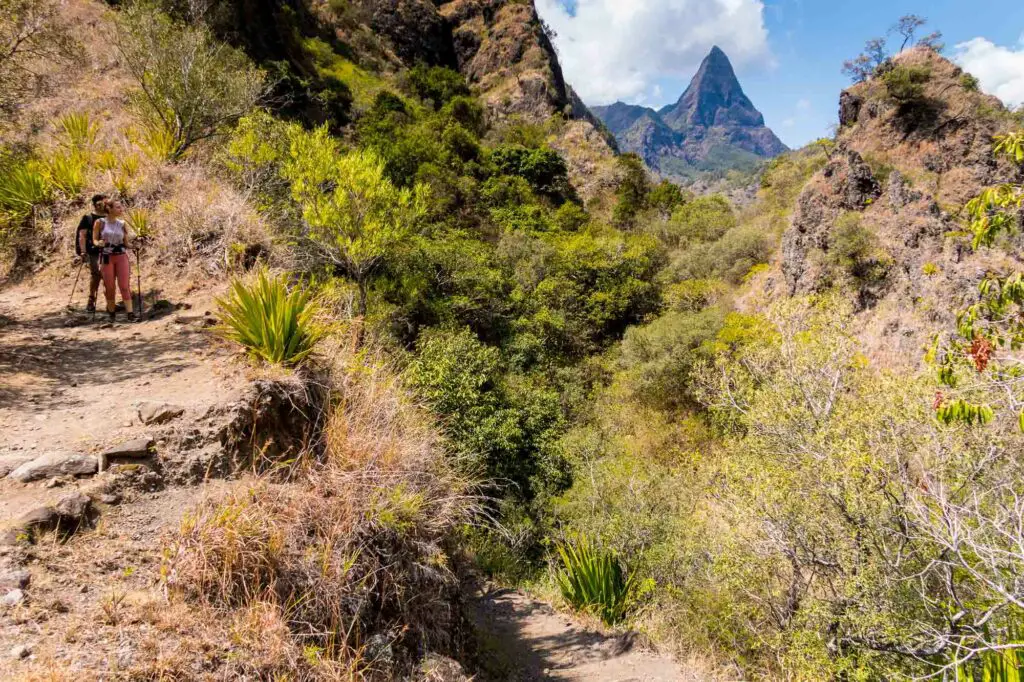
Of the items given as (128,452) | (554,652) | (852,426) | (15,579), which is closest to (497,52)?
(852,426)

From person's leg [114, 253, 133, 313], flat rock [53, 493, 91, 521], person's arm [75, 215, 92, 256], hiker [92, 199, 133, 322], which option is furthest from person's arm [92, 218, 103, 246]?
flat rock [53, 493, 91, 521]

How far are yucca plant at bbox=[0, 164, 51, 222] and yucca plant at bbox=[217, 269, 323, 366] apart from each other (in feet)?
20.3

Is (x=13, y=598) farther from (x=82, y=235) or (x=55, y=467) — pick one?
(x=82, y=235)

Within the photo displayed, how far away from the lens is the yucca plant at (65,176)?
8305mm

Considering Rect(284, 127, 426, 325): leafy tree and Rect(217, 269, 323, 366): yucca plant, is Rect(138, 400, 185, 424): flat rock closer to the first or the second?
Rect(217, 269, 323, 366): yucca plant

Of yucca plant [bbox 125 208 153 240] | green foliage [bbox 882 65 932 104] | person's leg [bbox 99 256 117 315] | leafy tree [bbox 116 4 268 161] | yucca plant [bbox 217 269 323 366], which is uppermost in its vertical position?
green foliage [bbox 882 65 932 104]

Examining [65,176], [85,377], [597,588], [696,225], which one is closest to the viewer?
[85,377]

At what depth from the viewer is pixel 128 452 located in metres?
3.39

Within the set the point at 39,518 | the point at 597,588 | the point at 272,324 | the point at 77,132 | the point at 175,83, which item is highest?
the point at 175,83

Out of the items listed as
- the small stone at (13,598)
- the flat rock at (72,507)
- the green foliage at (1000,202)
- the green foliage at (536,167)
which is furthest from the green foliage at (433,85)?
the small stone at (13,598)

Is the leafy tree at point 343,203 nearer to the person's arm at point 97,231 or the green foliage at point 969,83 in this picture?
the person's arm at point 97,231

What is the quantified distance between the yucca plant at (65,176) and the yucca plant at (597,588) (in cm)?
1065

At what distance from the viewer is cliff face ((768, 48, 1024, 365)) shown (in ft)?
52.9

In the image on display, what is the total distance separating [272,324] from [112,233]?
3391mm
